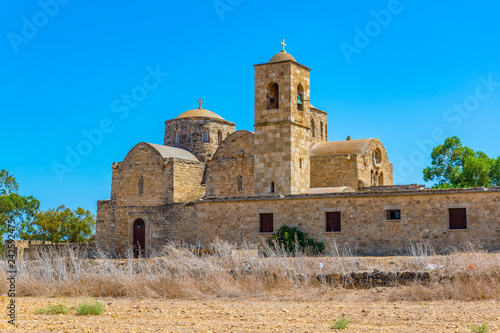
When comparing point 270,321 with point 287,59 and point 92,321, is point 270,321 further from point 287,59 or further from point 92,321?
point 287,59

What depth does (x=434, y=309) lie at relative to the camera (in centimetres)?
1202

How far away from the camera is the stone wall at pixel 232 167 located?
3056cm

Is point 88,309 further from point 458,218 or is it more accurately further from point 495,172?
point 495,172

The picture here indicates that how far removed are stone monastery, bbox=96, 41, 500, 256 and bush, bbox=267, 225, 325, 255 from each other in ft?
1.09

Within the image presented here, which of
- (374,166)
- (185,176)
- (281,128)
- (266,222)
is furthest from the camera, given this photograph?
(185,176)

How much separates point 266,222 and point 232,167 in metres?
8.00

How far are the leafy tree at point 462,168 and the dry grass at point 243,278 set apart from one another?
22807 mm

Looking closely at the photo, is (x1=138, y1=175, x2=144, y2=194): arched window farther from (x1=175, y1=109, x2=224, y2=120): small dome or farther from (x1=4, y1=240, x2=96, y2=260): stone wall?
(x1=175, y1=109, x2=224, y2=120): small dome

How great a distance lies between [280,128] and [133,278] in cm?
1173

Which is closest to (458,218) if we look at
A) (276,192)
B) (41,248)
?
(276,192)

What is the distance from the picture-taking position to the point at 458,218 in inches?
806

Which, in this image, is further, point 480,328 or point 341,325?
point 341,325

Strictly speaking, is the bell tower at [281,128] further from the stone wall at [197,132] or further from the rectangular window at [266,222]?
the stone wall at [197,132]

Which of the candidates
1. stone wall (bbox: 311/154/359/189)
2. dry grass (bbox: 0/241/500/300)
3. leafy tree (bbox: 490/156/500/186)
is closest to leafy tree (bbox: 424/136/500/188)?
leafy tree (bbox: 490/156/500/186)
